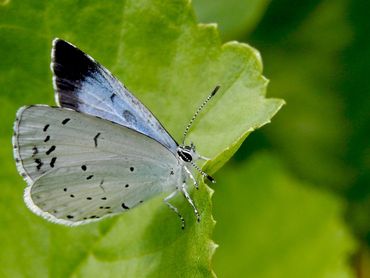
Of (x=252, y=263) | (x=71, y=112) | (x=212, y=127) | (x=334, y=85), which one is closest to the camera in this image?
(x=71, y=112)

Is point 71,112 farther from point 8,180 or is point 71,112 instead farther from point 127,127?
point 8,180

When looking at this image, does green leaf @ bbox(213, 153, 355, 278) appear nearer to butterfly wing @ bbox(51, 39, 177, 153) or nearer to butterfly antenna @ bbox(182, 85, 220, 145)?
Result: butterfly antenna @ bbox(182, 85, 220, 145)

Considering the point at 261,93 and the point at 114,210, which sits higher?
the point at 261,93

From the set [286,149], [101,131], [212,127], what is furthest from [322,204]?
[101,131]

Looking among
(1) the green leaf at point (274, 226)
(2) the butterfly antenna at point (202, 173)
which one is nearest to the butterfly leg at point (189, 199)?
(2) the butterfly antenna at point (202, 173)

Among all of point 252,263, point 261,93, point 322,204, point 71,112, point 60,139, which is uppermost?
point 261,93

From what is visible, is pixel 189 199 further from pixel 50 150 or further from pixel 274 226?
pixel 274 226
